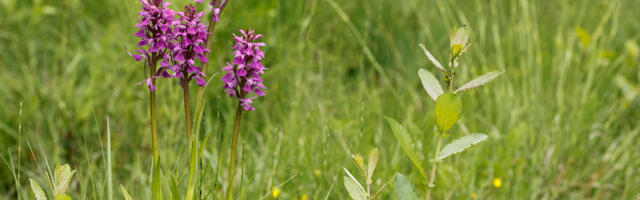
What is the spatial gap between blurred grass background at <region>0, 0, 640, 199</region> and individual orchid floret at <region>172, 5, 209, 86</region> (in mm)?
393

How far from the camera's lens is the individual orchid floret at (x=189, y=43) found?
2.91 feet

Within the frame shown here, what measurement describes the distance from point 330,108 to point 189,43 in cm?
128

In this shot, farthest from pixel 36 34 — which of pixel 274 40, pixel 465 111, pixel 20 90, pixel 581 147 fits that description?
pixel 581 147

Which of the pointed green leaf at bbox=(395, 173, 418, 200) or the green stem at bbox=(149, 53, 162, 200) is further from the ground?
the green stem at bbox=(149, 53, 162, 200)

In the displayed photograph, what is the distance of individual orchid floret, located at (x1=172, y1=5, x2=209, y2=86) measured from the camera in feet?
2.91

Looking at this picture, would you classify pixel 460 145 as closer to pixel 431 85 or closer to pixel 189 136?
pixel 431 85

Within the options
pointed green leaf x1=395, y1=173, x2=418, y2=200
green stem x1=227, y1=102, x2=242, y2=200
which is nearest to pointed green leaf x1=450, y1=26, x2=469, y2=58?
pointed green leaf x1=395, y1=173, x2=418, y2=200

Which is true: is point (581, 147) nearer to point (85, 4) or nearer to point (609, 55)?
point (609, 55)

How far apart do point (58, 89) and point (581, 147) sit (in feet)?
6.87

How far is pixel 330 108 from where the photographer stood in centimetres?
215

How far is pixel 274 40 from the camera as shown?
243cm

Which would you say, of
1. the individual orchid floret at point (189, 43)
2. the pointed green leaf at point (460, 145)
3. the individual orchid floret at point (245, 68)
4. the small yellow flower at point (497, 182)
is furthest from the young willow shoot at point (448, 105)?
the small yellow flower at point (497, 182)

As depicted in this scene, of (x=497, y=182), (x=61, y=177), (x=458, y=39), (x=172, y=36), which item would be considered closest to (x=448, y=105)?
(x=458, y=39)

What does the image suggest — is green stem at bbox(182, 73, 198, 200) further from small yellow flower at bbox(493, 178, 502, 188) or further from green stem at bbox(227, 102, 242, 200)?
small yellow flower at bbox(493, 178, 502, 188)
